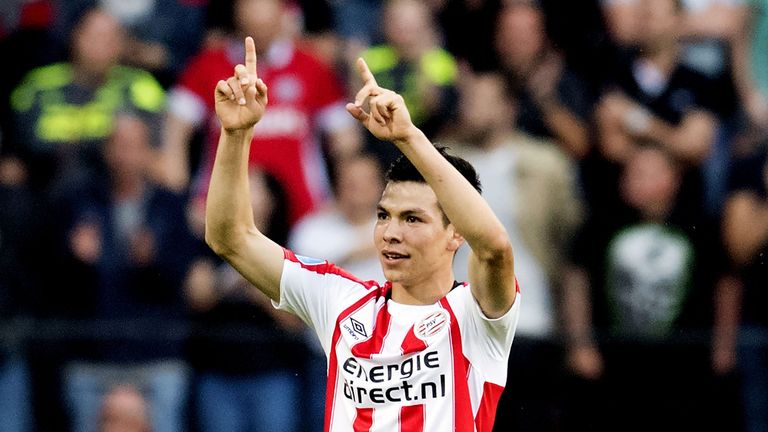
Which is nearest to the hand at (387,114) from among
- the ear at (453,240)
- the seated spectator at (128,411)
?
the ear at (453,240)

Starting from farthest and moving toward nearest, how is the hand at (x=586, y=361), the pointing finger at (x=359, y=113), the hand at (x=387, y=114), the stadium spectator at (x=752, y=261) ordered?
the hand at (x=586, y=361), the stadium spectator at (x=752, y=261), the pointing finger at (x=359, y=113), the hand at (x=387, y=114)

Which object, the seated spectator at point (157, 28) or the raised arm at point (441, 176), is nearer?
the raised arm at point (441, 176)

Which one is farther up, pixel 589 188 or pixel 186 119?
pixel 186 119

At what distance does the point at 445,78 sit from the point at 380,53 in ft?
1.67

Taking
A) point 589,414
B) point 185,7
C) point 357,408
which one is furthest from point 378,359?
point 185,7

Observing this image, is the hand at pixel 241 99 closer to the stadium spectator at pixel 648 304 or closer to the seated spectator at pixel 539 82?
the stadium spectator at pixel 648 304

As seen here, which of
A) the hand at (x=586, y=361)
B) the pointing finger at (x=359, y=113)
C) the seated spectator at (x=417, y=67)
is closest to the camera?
the pointing finger at (x=359, y=113)

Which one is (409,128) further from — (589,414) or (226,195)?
(589,414)

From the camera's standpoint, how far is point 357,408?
4.76m

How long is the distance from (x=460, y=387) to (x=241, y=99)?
1.27 m

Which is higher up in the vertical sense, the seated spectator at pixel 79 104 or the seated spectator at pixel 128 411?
the seated spectator at pixel 79 104

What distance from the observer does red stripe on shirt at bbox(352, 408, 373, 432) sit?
15.5 feet

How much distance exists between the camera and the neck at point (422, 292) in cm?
489

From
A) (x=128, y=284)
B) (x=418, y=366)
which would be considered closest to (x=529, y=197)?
(x=128, y=284)
